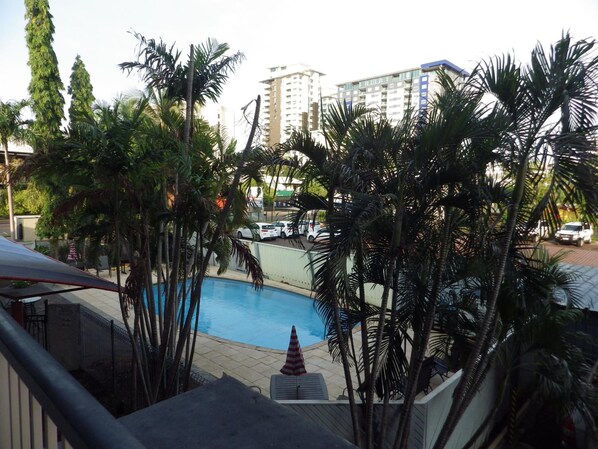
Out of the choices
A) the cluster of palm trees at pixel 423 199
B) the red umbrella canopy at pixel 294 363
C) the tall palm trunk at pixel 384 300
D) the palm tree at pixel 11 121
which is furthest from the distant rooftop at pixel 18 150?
the tall palm trunk at pixel 384 300

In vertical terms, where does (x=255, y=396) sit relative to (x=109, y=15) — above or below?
below

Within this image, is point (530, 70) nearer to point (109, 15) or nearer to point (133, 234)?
point (133, 234)

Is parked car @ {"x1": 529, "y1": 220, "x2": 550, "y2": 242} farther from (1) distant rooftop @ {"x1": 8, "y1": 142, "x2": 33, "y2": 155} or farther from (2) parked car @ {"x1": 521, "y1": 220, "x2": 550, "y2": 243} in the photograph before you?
(1) distant rooftop @ {"x1": 8, "y1": 142, "x2": 33, "y2": 155}

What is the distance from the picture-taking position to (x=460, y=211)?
3867 mm

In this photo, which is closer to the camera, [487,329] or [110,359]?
[487,329]

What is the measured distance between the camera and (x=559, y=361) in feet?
14.7

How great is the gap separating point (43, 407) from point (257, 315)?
45.6 feet

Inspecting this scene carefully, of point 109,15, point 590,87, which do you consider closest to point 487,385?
point 590,87

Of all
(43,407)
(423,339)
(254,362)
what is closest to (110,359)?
(254,362)

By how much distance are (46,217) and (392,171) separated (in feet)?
51.6

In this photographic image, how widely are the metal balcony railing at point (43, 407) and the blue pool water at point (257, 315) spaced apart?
11.1 meters

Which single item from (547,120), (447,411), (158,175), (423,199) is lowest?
(447,411)

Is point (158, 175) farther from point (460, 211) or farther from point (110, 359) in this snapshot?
point (110, 359)

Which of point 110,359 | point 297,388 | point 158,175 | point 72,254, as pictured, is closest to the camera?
point 158,175
